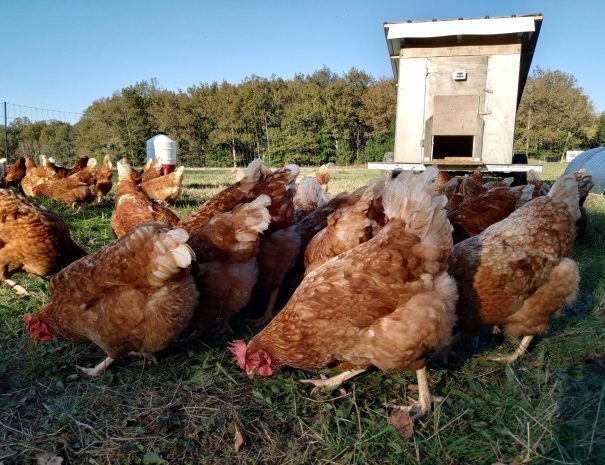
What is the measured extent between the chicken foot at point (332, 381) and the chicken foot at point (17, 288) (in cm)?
265

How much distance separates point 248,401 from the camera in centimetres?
204

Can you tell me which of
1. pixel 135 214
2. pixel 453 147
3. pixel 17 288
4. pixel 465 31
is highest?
pixel 465 31

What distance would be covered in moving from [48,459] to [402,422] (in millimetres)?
1562

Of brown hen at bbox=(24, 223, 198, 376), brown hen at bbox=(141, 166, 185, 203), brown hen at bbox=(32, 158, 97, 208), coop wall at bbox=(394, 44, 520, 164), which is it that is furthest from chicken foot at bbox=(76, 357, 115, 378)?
coop wall at bbox=(394, 44, 520, 164)

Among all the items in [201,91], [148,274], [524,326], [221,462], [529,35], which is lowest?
[221,462]

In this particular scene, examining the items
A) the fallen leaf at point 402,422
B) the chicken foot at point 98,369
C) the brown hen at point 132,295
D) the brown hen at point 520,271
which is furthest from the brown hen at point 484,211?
the chicken foot at point 98,369

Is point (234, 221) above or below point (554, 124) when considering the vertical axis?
below

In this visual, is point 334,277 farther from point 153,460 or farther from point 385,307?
point 153,460

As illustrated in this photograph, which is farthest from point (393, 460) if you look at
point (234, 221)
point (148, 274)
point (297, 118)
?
point (297, 118)

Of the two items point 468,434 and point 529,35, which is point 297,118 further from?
point 468,434

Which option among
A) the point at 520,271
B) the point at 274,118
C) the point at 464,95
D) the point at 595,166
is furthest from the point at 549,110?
the point at 520,271

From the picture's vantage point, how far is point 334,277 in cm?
202

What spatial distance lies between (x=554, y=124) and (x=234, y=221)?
1403 inches

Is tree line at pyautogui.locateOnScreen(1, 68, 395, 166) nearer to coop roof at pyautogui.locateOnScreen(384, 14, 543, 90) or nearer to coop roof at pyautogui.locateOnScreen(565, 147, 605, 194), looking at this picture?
coop roof at pyautogui.locateOnScreen(565, 147, 605, 194)
